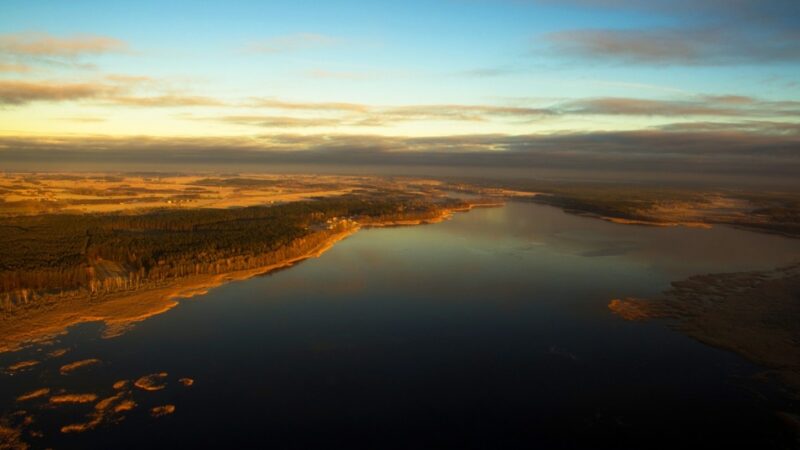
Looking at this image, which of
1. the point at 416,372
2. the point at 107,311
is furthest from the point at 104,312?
the point at 416,372

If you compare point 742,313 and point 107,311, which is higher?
point 107,311

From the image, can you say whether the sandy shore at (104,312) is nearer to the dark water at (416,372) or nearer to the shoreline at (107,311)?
the shoreline at (107,311)

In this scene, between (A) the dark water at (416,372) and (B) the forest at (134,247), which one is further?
(B) the forest at (134,247)

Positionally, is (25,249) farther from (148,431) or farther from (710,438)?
(710,438)

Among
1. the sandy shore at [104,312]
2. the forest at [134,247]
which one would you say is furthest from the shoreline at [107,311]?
A: the forest at [134,247]

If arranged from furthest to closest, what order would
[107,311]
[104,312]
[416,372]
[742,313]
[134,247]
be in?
[134,247], [742,313], [107,311], [104,312], [416,372]

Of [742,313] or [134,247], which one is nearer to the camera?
[742,313]

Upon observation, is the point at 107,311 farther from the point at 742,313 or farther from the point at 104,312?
the point at 742,313
